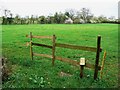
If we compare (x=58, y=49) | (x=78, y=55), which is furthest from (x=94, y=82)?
(x=58, y=49)

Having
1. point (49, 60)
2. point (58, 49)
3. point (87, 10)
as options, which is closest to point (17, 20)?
point (87, 10)

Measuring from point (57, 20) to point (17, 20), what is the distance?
546 inches

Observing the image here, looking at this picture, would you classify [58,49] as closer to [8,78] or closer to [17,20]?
[8,78]

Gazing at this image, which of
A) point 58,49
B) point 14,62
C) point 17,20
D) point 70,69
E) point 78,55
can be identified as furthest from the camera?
point 17,20

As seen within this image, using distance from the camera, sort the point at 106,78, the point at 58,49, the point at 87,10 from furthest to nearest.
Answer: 1. the point at 87,10
2. the point at 58,49
3. the point at 106,78

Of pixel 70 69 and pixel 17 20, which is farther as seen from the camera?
pixel 17 20

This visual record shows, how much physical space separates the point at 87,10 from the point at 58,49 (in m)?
88.3

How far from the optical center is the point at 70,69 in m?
12.7

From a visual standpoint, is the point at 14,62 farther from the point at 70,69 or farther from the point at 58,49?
the point at 58,49

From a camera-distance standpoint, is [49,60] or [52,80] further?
[49,60]

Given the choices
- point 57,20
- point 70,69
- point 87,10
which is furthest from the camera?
point 87,10

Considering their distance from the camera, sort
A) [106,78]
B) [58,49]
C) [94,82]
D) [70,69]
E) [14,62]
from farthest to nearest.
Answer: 1. [58,49]
2. [14,62]
3. [70,69]
4. [106,78]
5. [94,82]

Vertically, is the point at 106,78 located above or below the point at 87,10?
below

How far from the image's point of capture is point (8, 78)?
10.6m
